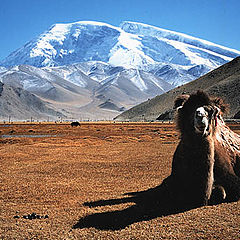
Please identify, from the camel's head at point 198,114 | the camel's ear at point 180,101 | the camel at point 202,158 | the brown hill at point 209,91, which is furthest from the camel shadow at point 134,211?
the brown hill at point 209,91

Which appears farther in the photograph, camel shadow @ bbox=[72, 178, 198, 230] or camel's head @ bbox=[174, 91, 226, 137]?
camel shadow @ bbox=[72, 178, 198, 230]

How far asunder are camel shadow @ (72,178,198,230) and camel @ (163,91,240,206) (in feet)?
1.01

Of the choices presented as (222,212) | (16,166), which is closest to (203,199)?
(222,212)

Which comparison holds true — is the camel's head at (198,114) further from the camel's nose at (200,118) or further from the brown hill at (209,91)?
the brown hill at (209,91)

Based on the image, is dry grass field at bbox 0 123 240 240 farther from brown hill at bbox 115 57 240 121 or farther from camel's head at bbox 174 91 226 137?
brown hill at bbox 115 57 240 121

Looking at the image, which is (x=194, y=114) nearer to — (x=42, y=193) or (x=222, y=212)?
(x=222, y=212)

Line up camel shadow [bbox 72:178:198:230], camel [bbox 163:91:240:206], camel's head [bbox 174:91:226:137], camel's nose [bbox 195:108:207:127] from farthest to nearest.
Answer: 1. camel [bbox 163:91:240:206]
2. camel shadow [bbox 72:178:198:230]
3. camel's head [bbox 174:91:226:137]
4. camel's nose [bbox 195:108:207:127]

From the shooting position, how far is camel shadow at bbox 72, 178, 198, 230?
7.79 meters

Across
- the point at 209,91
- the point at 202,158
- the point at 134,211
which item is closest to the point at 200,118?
the point at 202,158

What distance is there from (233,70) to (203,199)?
163m

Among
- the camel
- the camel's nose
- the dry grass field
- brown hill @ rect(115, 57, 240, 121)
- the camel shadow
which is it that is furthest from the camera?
brown hill @ rect(115, 57, 240, 121)

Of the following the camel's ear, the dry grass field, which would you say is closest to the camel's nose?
the camel's ear

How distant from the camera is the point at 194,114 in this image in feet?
25.8

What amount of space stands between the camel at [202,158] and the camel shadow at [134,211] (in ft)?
1.01
